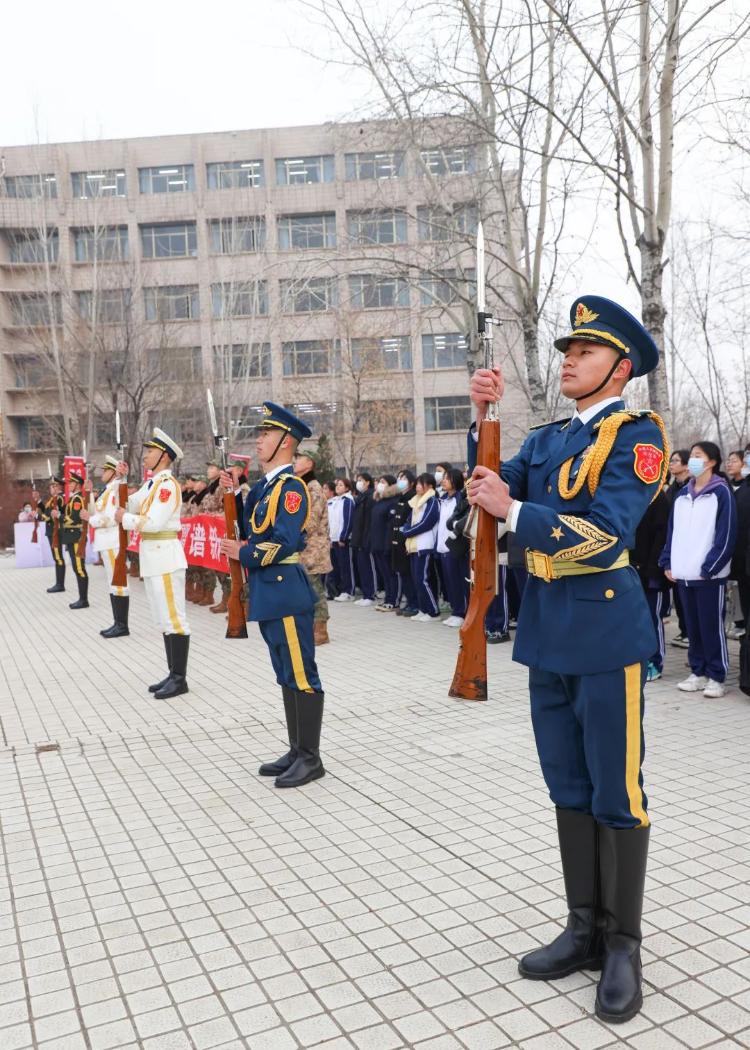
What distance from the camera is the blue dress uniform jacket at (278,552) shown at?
5184mm

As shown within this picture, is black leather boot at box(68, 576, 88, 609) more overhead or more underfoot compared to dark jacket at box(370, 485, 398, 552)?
more underfoot

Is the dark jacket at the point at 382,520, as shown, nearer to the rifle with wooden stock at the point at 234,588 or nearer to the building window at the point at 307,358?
the rifle with wooden stock at the point at 234,588

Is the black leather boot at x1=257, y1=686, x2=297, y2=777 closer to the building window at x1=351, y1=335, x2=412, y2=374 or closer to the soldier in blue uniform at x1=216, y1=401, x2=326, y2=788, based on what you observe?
the soldier in blue uniform at x1=216, y1=401, x2=326, y2=788

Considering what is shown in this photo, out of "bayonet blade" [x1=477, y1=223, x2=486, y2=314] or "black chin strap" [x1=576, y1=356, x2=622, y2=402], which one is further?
"black chin strap" [x1=576, y1=356, x2=622, y2=402]

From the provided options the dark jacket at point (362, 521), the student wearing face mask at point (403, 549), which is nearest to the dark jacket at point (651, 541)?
the student wearing face mask at point (403, 549)

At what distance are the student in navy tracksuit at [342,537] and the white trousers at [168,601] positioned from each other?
6079 mm

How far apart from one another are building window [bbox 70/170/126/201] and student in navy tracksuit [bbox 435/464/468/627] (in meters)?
37.2

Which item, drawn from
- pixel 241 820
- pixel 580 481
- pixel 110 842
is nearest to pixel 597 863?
pixel 580 481

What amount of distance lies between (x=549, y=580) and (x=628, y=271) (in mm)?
8367

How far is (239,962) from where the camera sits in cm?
322

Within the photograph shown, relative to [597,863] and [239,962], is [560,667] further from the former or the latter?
[239,962]

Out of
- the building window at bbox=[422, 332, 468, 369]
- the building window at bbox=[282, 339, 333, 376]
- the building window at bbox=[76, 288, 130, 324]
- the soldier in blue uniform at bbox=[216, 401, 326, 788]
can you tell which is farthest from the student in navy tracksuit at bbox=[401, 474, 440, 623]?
the building window at bbox=[422, 332, 468, 369]

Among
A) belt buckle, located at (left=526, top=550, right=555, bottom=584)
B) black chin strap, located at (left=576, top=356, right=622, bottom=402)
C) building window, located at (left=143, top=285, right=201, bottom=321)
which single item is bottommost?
belt buckle, located at (left=526, top=550, right=555, bottom=584)

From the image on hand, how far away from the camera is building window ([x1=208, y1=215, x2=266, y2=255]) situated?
117 feet
